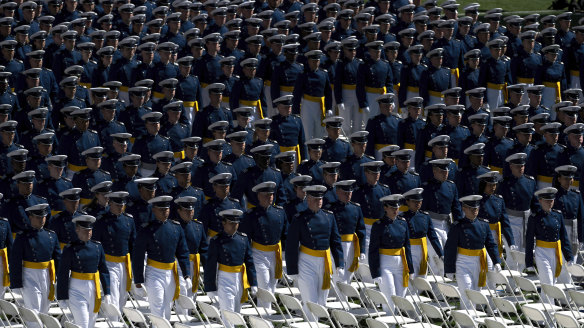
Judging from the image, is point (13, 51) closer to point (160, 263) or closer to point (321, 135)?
point (321, 135)

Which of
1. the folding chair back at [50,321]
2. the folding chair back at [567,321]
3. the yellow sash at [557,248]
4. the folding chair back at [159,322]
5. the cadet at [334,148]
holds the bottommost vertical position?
the yellow sash at [557,248]

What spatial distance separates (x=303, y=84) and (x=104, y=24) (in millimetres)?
3722

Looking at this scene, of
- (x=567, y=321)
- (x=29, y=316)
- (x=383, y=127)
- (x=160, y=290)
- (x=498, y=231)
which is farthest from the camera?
(x=383, y=127)

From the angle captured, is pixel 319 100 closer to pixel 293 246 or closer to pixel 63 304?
pixel 293 246

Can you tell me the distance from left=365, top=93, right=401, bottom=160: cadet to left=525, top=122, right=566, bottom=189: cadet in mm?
1851

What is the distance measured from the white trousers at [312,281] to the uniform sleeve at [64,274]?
264 centimetres

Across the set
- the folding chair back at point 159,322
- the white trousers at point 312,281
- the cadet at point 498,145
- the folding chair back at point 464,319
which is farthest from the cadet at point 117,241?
the cadet at point 498,145

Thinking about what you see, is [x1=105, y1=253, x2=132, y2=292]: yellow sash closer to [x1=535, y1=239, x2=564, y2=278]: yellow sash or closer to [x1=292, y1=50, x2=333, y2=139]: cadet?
[x1=292, y1=50, x2=333, y2=139]: cadet

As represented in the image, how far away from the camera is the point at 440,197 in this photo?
60.9 feet

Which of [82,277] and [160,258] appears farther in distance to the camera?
[160,258]

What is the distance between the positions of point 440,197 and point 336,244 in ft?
5.86

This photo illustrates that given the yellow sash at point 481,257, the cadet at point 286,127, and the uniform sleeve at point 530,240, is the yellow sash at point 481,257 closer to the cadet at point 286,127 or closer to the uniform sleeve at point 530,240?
the uniform sleeve at point 530,240

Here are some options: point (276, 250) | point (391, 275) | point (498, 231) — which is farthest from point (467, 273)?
point (276, 250)

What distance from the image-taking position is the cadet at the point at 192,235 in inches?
674
